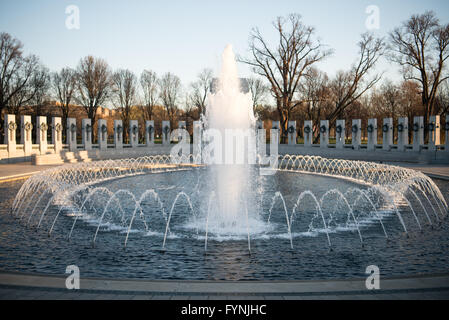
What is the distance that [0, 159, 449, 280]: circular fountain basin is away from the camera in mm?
7156

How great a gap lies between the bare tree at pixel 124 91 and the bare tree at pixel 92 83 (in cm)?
356

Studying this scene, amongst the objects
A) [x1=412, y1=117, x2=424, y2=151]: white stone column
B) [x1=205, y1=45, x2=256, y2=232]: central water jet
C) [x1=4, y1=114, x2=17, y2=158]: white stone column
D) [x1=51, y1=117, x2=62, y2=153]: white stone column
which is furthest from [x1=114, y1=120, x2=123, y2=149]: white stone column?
[x1=412, y1=117, x2=424, y2=151]: white stone column

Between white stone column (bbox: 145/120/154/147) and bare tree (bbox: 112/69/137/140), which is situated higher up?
bare tree (bbox: 112/69/137/140)

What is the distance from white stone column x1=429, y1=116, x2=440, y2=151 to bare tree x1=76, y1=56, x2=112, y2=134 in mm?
44405

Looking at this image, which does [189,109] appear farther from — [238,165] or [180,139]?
[238,165]

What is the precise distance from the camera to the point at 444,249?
325 inches

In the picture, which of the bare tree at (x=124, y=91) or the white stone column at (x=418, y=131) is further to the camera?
the bare tree at (x=124, y=91)

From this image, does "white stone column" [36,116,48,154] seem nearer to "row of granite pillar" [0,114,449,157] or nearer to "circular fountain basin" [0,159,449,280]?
"row of granite pillar" [0,114,449,157]

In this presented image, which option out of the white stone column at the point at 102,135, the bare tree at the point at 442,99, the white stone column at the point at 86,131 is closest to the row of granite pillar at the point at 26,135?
the white stone column at the point at 86,131

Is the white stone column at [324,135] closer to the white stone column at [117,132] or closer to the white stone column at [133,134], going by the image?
the white stone column at [133,134]

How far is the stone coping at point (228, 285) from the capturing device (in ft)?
17.9

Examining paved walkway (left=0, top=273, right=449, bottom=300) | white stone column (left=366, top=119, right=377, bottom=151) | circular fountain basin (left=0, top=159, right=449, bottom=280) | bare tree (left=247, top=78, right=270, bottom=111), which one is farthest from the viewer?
bare tree (left=247, top=78, right=270, bottom=111)
